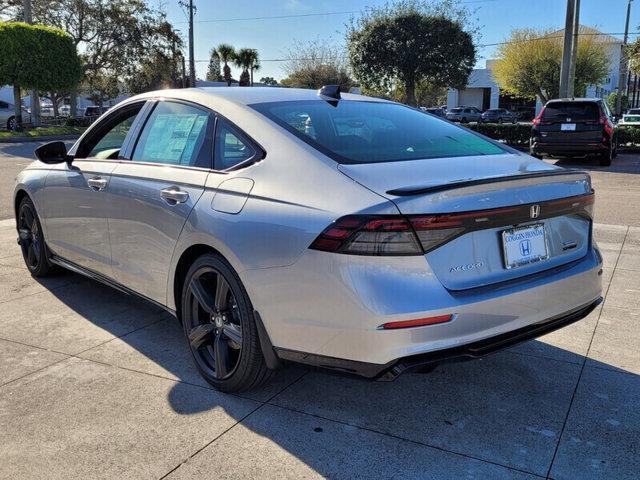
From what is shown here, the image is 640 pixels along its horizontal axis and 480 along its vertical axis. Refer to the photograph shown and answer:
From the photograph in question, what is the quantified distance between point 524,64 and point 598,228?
3763 cm

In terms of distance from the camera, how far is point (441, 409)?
3086 mm

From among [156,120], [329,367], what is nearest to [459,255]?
[329,367]

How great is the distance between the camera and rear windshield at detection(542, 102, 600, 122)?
46.3 feet

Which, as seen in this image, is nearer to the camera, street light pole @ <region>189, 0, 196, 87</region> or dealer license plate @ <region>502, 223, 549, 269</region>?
dealer license plate @ <region>502, 223, 549, 269</region>

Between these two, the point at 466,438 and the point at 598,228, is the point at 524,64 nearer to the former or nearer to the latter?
the point at 598,228

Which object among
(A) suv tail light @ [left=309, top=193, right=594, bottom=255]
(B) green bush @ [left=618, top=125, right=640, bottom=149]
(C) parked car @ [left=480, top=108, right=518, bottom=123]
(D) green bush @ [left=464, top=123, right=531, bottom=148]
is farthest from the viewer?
(C) parked car @ [left=480, top=108, right=518, bottom=123]

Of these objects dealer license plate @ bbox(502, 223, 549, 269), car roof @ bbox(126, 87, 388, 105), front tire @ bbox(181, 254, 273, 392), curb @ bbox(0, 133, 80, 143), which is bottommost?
front tire @ bbox(181, 254, 273, 392)

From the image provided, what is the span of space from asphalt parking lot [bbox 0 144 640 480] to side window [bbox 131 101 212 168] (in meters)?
1.23

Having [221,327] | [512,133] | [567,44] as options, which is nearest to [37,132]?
[512,133]

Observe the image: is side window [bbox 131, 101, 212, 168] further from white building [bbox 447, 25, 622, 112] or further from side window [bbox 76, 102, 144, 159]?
white building [bbox 447, 25, 622, 112]

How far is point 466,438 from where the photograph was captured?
2.81 meters

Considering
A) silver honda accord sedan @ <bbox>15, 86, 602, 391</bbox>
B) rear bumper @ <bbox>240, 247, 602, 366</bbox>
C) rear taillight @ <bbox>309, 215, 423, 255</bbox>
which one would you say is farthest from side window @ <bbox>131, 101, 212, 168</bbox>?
rear taillight @ <bbox>309, 215, 423, 255</bbox>

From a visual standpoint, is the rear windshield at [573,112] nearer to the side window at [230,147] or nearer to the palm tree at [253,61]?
the side window at [230,147]

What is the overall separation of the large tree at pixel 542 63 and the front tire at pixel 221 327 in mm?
41522
